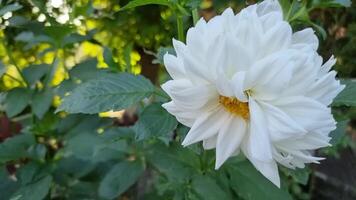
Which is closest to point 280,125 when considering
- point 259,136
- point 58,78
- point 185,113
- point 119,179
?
point 259,136

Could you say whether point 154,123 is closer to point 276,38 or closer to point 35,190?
point 276,38

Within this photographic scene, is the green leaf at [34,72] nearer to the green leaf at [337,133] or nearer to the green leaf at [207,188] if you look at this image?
the green leaf at [207,188]

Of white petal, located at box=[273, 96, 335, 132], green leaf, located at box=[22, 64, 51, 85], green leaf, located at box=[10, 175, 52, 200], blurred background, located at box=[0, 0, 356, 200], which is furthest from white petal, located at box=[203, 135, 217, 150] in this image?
green leaf, located at box=[22, 64, 51, 85]

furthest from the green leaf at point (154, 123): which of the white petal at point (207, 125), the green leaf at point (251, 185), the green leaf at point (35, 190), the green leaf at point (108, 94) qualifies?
the green leaf at point (35, 190)

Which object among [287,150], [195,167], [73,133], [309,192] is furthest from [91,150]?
[309,192]

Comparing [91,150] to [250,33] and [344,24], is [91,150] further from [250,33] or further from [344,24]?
[344,24]

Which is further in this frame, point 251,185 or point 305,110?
point 251,185
